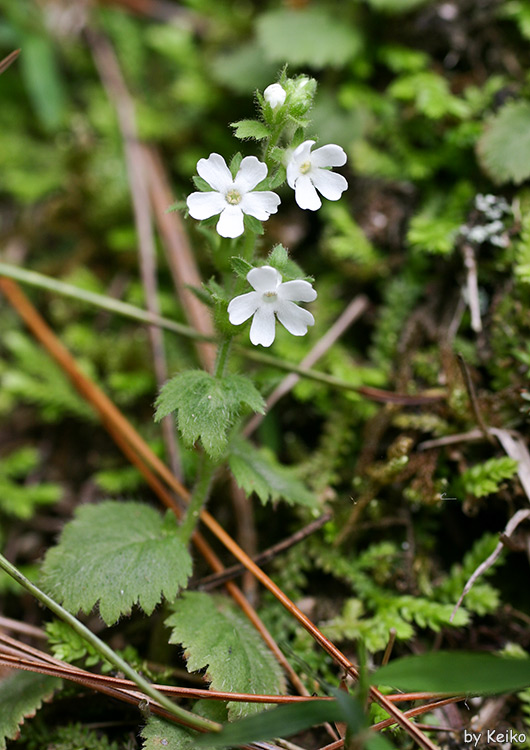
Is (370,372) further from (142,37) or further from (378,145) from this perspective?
(142,37)

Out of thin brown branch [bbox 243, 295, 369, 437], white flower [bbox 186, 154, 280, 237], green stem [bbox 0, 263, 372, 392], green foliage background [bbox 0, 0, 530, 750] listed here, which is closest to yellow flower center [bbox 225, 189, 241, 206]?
white flower [bbox 186, 154, 280, 237]

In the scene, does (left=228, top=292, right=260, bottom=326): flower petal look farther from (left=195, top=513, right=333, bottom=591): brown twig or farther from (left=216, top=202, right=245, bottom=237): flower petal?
(left=195, top=513, right=333, bottom=591): brown twig

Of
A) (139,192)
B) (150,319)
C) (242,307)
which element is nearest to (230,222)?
(242,307)

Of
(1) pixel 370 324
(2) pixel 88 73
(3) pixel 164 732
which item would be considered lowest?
(3) pixel 164 732

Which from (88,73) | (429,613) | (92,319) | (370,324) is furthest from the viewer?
(88,73)

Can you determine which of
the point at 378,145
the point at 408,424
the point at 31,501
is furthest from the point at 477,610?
the point at 378,145

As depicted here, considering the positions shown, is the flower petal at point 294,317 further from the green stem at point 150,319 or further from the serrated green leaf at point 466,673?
the serrated green leaf at point 466,673
